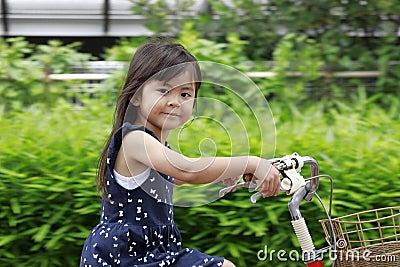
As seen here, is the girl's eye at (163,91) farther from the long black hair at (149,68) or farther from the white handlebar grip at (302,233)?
the white handlebar grip at (302,233)

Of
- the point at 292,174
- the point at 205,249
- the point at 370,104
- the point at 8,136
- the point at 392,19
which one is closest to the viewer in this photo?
the point at 292,174

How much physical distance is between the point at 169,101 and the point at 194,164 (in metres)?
0.23

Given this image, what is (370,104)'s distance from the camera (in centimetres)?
546

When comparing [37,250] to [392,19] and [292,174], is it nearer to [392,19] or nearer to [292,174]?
[292,174]

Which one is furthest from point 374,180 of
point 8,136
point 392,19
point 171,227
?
point 392,19

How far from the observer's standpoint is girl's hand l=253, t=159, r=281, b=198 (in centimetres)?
224

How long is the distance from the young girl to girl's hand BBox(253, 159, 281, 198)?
0.89 feet

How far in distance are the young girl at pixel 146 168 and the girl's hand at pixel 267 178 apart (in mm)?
270

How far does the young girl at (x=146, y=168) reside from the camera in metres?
2.49

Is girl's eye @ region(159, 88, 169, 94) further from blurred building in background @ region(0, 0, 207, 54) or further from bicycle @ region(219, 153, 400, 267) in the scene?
blurred building in background @ region(0, 0, 207, 54)

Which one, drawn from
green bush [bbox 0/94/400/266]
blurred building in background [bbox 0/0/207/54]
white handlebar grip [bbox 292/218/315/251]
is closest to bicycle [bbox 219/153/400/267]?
white handlebar grip [bbox 292/218/315/251]

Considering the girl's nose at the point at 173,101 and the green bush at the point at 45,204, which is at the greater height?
the girl's nose at the point at 173,101

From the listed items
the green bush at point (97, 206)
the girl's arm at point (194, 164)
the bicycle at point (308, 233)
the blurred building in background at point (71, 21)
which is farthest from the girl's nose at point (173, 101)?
the blurred building in background at point (71, 21)

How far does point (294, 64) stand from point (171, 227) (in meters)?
3.16
